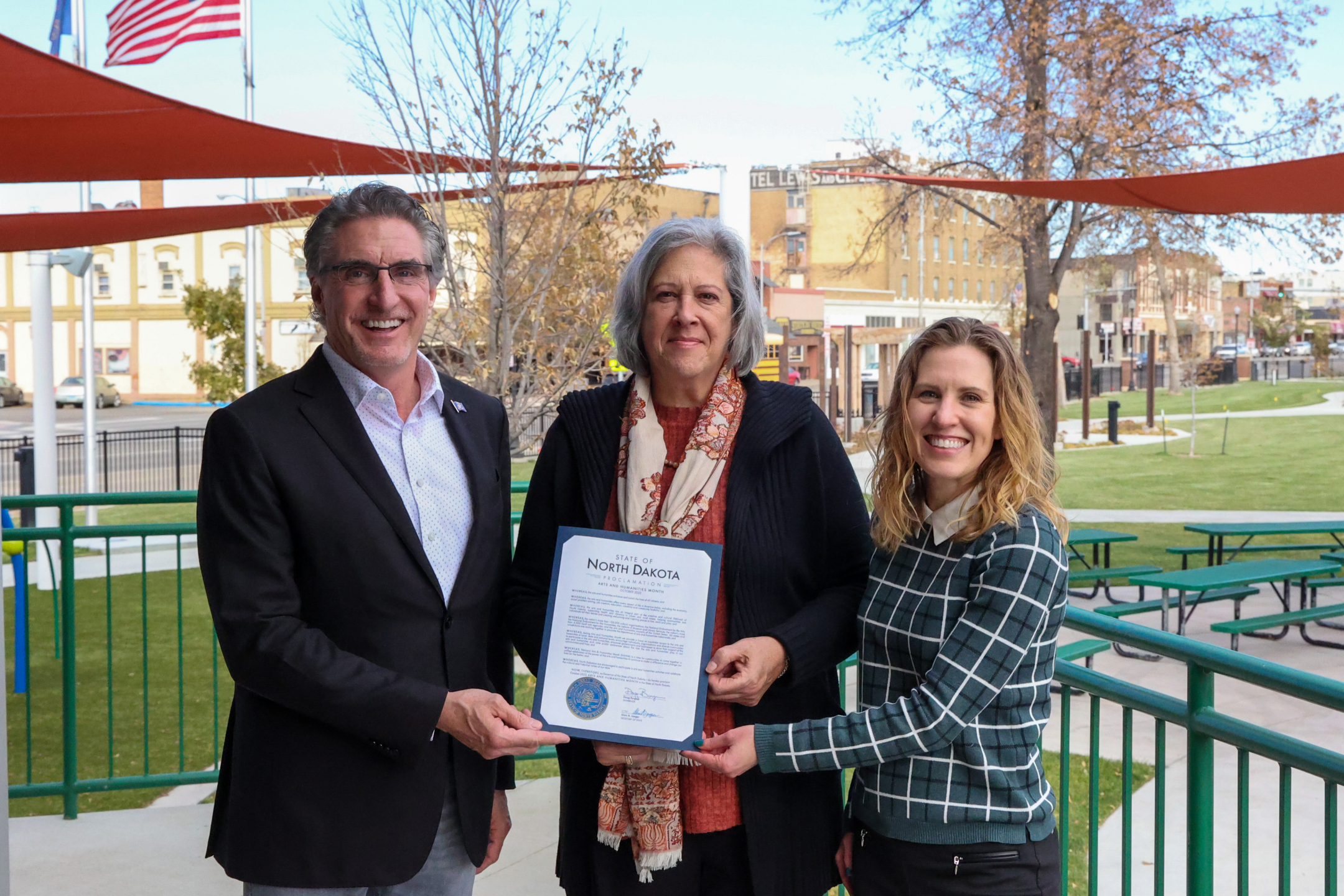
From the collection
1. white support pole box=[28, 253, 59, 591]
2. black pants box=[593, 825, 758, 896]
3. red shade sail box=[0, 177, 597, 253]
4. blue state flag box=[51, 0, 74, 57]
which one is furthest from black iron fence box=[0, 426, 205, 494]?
black pants box=[593, 825, 758, 896]

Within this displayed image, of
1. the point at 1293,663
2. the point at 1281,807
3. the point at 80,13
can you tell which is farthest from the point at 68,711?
the point at 80,13

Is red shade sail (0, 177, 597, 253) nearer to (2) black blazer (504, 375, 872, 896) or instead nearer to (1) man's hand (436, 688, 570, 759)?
(2) black blazer (504, 375, 872, 896)

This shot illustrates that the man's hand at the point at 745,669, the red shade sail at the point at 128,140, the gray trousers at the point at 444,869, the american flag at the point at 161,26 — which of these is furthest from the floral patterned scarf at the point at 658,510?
the american flag at the point at 161,26

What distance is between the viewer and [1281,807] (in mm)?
2238

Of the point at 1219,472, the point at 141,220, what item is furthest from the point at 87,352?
the point at 1219,472

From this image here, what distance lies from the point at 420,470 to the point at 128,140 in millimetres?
5114

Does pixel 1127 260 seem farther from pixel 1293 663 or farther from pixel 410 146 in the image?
pixel 410 146

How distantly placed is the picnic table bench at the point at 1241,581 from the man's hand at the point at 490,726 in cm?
644

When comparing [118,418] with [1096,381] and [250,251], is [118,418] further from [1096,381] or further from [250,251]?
[1096,381]

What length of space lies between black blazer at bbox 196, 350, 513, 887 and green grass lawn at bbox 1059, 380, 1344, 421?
33085 mm

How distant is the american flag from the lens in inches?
523

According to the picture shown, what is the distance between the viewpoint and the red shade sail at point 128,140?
5043mm

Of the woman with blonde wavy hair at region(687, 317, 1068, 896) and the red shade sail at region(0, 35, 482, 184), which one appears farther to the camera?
the red shade sail at region(0, 35, 482, 184)

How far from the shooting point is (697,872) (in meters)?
2.25
